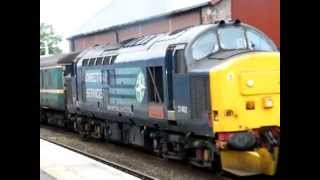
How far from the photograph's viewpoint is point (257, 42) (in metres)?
10.1

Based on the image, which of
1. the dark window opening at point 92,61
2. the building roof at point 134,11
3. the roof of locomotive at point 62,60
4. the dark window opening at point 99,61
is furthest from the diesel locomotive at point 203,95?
the building roof at point 134,11

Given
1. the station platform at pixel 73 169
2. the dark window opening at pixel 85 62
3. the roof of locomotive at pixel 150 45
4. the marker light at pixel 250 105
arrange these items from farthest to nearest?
the dark window opening at pixel 85 62 → the roof of locomotive at pixel 150 45 → the marker light at pixel 250 105 → the station platform at pixel 73 169

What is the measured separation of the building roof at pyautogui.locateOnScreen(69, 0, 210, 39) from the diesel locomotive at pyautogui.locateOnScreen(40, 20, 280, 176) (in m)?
10.3

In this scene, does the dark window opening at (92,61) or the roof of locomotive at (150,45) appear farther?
the dark window opening at (92,61)

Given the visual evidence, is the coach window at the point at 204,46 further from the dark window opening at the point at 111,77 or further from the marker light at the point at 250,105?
the dark window opening at the point at 111,77

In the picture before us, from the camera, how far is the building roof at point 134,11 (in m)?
23.5

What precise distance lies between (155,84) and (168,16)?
1346 centimetres

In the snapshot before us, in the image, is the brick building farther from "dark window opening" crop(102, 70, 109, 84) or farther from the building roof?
"dark window opening" crop(102, 70, 109, 84)

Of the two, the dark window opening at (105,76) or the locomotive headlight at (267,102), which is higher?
the dark window opening at (105,76)

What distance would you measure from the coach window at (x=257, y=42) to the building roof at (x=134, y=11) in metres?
11.7
